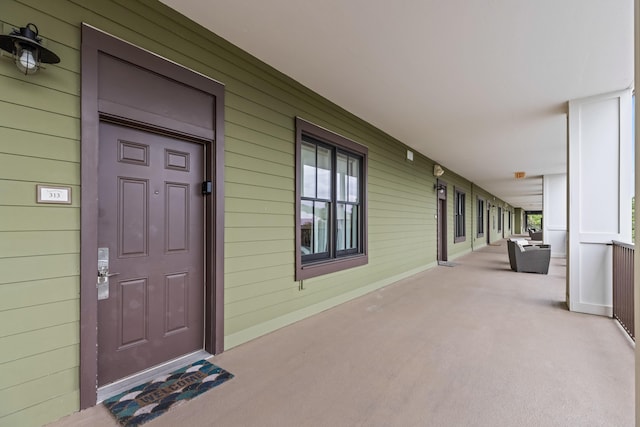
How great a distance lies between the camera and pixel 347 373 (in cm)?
247

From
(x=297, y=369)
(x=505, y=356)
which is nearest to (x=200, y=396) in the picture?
(x=297, y=369)

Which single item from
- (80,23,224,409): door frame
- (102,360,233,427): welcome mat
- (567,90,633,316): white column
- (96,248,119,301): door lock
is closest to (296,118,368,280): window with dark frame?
(102,360,233,427): welcome mat

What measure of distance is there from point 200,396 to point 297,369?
767 mm

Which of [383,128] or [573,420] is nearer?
[573,420]

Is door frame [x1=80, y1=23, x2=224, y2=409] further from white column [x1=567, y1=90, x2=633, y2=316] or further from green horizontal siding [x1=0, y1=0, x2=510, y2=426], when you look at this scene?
white column [x1=567, y1=90, x2=633, y2=316]

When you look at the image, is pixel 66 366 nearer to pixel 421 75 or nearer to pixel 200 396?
pixel 200 396

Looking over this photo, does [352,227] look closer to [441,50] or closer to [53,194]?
[441,50]

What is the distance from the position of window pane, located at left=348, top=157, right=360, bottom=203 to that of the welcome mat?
321cm

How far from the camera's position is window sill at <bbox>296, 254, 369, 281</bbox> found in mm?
3807

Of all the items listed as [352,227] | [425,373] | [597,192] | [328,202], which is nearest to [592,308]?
[597,192]

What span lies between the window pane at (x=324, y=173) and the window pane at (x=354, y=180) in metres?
0.58

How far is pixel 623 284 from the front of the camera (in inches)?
141

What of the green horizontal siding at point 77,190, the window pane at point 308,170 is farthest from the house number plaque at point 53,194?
the window pane at point 308,170

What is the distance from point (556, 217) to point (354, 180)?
8.82 metres
